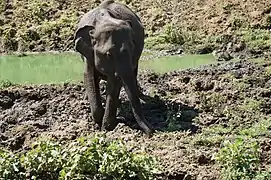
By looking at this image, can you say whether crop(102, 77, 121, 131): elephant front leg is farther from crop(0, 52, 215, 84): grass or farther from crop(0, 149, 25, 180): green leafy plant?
crop(0, 52, 215, 84): grass

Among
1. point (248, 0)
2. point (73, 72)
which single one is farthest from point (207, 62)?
point (248, 0)

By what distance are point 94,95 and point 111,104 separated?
1.94ft

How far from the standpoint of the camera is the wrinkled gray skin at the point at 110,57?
31.7 feet

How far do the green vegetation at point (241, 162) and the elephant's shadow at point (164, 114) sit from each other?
2646 millimetres

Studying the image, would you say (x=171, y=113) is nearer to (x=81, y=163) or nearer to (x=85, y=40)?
(x=85, y=40)

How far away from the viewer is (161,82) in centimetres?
1346

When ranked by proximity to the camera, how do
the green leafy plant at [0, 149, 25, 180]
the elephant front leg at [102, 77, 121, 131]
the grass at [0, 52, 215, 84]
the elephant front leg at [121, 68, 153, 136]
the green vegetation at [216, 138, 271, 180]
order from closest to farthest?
the green leafy plant at [0, 149, 25, 180] → the green vegetation at [216, 138, 271, 180] → the elephant front leg at [121, 68, 153, 136] → the elephant front leg at [102, 77, 121, 131] → the grass at [0, 52, 215, 84]

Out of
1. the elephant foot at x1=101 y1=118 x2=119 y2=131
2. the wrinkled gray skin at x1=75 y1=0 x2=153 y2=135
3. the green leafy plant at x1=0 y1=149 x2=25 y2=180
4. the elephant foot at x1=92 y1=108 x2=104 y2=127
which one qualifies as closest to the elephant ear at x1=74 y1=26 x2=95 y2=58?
the wrinkled gray skin at x1=75 y1=0 x2=153 y2=135

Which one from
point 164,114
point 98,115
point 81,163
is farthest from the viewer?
point 164,114

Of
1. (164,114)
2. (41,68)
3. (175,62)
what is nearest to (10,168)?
(164,114)

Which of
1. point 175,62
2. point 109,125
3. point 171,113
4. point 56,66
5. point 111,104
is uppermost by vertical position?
point 111,104

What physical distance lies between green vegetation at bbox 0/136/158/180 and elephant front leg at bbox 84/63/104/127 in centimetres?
323

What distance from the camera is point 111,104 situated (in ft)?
32.6

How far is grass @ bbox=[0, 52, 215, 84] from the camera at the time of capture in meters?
15.2
